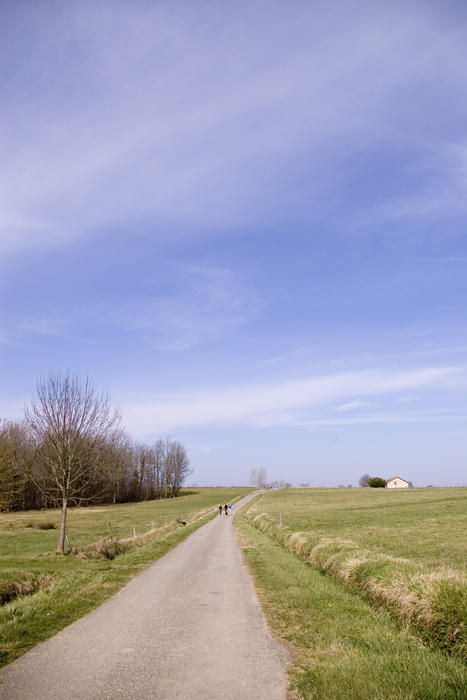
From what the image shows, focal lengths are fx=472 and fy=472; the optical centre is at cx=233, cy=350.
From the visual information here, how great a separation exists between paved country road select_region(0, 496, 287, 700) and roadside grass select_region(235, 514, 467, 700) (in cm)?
40

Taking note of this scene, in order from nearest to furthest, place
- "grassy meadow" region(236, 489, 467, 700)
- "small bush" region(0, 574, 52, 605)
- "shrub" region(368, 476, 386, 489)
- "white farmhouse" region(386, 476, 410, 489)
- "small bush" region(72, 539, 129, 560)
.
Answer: "grassy meadow" region(236, 489, 467, 700)
"small bush" region(0, 574, 52, 605)
"small bush" region(72, 539, 129, 560)
"shrub" region(368, 476, 386, 489)
"white farmhouse" region(386, 476, 410, 489)

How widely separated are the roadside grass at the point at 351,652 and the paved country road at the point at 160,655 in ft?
1.30

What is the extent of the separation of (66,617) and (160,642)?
3135 millimetres

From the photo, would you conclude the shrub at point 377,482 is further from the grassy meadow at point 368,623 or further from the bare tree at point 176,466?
the grassy meadow at point 368,623

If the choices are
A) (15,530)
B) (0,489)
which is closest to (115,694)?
(15,530)

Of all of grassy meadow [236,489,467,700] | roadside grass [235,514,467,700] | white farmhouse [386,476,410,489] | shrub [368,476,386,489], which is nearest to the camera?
roadside grass [235,514,467,700]

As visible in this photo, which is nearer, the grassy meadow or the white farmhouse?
the grassy meadow

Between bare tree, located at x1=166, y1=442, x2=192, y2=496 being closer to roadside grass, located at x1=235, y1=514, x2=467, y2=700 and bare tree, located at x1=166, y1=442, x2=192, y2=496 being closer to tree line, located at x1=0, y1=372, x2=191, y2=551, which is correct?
tree line, located at x1=0, y1=372, x2=191, y2=551

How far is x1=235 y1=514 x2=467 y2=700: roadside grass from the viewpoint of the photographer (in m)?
5.82

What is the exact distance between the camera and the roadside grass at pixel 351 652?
5.82 m

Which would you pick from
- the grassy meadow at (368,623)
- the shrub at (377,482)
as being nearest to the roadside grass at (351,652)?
the grassy meadow at (368,623)

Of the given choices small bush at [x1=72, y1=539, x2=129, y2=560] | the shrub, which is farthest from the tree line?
the shrub

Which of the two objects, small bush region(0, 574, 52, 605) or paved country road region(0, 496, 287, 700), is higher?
paved country road region(0, 496, 287, 700)

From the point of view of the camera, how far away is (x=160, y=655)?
725 centimetres
